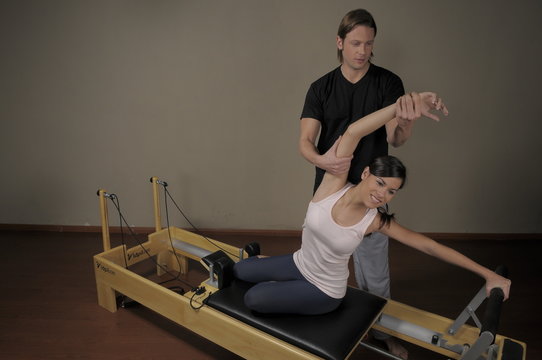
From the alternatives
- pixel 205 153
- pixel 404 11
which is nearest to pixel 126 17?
pixel 205 153

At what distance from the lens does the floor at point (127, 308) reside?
1.95m

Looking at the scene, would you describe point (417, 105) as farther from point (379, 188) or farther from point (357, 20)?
point (357, 20)

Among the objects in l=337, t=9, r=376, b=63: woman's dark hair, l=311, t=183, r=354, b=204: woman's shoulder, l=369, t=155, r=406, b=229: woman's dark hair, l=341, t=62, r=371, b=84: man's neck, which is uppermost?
l=337, t=9, r=376, b=63: woman's dark hair

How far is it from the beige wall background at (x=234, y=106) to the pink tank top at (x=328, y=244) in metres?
1.80

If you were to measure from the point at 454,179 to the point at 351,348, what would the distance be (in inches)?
93.5

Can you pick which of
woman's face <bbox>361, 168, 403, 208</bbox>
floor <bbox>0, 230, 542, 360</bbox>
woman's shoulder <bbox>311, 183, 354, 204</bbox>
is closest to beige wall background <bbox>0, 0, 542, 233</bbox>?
floor <bbox>0, 230, 542, 360</bbox>

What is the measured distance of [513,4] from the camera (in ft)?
9.56

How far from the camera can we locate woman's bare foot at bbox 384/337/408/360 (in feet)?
6.23

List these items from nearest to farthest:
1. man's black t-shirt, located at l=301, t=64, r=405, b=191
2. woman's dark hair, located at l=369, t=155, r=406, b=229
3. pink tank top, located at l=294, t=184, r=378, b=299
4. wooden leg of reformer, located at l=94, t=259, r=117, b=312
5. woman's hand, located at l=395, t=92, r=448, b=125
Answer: woman's hand, located at l=395, t=92, r=448, b=125 < woman's dark hair, located at l=369, t=155, r=406, b=229 < pink tank top, located at l=294, t=184, r=378, b=299 < man's black t-shirt, located at l=301, t=64, r=405, b=191 < wooden leg of reformer, located at l=94, t=259, r=117, b=312

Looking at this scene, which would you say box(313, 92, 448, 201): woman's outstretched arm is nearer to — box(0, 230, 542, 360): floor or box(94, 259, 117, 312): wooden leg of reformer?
box(0, 230, 542, 360): floor

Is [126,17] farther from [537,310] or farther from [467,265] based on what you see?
[537,310]

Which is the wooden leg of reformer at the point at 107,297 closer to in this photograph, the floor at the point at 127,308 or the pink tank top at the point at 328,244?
the floor at the point at 127,308

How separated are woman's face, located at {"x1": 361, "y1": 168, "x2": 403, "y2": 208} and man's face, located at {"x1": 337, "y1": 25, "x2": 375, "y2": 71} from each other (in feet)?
1.60

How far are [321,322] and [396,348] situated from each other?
68 centimetres
